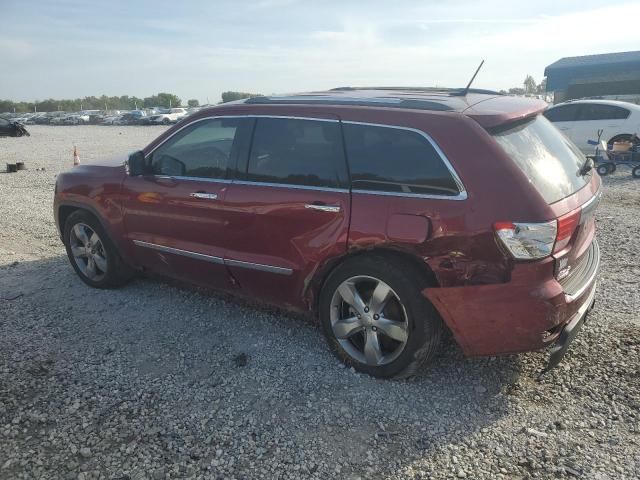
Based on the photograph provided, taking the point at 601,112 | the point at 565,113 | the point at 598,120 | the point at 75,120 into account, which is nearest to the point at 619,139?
the point at 598,120

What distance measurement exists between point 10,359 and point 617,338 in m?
4.48

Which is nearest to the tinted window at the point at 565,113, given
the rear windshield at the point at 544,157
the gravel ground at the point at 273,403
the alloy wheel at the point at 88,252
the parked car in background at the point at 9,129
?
the gravel ground at the point at 273,403

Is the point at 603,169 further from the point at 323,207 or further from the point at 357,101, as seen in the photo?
the point at 323,207

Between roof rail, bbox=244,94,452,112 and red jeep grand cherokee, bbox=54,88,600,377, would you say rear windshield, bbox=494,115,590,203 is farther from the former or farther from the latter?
roof rail, bbox=244,94,452,112

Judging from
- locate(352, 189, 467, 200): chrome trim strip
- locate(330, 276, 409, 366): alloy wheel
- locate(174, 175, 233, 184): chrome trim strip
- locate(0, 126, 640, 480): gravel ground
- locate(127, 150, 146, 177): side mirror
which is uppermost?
locate(127, 150, 146, 177): side mirror

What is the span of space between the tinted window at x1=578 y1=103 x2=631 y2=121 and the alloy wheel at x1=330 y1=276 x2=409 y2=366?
41.1 ft

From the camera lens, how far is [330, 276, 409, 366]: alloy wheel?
10.7 feet

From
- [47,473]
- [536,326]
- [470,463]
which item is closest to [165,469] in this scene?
[47,473]

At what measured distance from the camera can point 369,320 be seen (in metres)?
3.35

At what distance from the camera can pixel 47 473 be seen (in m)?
2.65

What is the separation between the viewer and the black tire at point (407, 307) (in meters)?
3.14

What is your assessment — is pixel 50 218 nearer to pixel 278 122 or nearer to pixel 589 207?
pixel 278 122

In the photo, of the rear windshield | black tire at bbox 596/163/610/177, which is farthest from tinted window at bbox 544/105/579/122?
the rear windshield

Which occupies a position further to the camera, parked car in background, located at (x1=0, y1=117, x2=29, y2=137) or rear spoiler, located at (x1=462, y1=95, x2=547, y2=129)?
parked car in background, located at (x1=0, y1=117, x2=29, y2=137)
